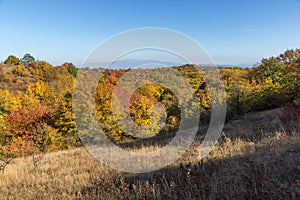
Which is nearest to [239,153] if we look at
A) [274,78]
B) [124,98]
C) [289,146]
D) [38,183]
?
[289,146]

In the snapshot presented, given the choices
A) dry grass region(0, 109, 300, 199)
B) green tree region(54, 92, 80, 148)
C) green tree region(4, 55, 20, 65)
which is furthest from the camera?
green tree region(4, 55, 20, 65)

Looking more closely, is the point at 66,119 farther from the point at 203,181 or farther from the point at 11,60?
the point at 11,60

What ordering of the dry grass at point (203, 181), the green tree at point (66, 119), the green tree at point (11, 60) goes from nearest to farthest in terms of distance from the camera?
the dry grass at point (203, 181)
the green tree at point (66, 119)
the green tree at point (11, 60)

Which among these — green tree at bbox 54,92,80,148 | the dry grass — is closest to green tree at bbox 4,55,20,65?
green tree at bbox 54,92,80,148

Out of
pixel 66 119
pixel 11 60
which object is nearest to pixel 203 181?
pixel 66 119

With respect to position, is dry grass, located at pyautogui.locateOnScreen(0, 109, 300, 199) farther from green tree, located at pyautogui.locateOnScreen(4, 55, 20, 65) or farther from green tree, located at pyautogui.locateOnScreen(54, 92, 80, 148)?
green tree, located at pyautogui.locateOnScreen(4, 55, 20, 65)

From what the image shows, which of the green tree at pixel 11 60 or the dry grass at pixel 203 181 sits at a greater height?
the green tree at pixel 11 60

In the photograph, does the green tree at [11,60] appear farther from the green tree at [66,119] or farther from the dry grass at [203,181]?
the dry grass at [203,181]

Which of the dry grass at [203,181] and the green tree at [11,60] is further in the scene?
the green tree at [11,60]

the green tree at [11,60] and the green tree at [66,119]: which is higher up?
the green tree at [11,60]

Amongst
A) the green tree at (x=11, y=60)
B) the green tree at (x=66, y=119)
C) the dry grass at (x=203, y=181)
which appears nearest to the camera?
the dry grass at (x=203, y=181)

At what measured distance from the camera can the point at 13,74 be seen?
78.6m

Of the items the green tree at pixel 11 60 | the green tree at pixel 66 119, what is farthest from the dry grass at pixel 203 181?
the green tree at pixel 11 60

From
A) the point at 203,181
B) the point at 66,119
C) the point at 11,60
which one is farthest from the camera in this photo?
the point at 11,60
